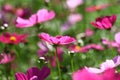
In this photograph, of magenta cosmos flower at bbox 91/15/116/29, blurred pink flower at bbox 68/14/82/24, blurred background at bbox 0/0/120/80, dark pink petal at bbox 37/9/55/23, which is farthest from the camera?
blurred pink flower at bbox 68/14/82/24

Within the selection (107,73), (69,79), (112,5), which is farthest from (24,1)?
(107,73)

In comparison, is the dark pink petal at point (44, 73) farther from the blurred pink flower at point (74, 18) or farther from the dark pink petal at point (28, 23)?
the blurred pink flower at point (74, 18)

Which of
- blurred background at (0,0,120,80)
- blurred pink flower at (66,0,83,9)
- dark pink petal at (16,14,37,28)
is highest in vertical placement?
blurred pink flower at (66,0,83,9)

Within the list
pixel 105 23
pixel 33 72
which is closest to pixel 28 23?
pixel 105 23

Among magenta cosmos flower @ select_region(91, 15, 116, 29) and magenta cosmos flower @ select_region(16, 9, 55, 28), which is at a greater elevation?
magenta cosmos flower @ select_region(16, 9, 55, 28)

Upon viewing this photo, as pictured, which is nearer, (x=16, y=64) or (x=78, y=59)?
(x=78, y=59)

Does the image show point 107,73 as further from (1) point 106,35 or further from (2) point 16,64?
(1) point 106,35

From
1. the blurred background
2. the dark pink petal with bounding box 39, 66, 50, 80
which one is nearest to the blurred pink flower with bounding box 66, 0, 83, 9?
the blurred background

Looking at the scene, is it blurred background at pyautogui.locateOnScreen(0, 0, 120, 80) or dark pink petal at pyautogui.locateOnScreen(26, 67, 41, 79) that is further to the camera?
blurred background at pyautogui.locateOnScreen(0, 0, 120, 80)

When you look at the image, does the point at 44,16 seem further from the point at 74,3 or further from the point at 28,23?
the point at 74,3

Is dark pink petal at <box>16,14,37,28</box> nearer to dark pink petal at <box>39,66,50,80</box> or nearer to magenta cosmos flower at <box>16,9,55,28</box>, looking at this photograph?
magenta cosmos flower at <box>16,9,55,28</box>

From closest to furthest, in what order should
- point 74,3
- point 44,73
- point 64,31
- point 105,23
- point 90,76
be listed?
point 90,76
point 44,73
point 105,23
point 64,31
point 74,3
